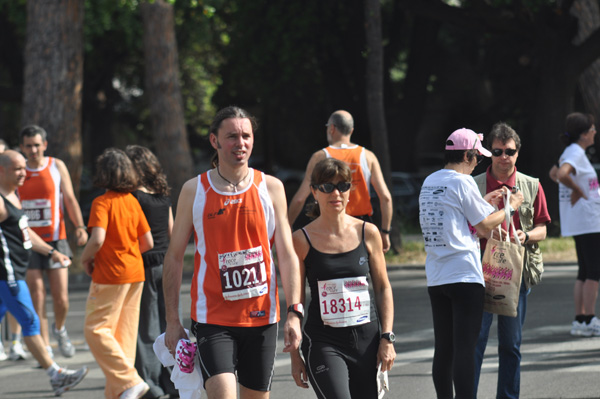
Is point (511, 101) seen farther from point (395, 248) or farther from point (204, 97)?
point (395, 248)

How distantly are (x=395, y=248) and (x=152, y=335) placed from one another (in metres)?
9.06

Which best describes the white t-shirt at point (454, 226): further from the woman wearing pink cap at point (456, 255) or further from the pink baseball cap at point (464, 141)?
the pink baseball cap at point (464, 141)

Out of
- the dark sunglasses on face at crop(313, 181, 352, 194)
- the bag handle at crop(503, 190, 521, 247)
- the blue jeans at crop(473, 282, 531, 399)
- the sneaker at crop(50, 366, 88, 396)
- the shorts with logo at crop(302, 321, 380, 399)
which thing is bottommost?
the sneaker at crop(50, 366, 88, 396)

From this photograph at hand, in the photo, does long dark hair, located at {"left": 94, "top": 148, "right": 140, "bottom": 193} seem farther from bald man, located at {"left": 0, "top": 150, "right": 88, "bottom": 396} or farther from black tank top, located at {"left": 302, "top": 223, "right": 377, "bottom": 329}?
black tank top, located at {"left": 302, "top": 223, "right": 377, "bottom": 329}

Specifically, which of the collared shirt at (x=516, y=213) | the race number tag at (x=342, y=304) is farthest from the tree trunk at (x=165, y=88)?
the race number tag at (x=342, y=304)

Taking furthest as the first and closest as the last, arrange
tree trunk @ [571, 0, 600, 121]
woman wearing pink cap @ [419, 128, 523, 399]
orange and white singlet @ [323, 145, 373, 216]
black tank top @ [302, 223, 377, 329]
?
tree trunk @ [571, 0, 600, 121]
orange and white singlet @ [323, 145, 373, 216]
woman wearing pink cap @ [419, 128, 523, 399]
black tank top @ [302, 223, 377, 329]

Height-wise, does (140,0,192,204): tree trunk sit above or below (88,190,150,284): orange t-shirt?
above

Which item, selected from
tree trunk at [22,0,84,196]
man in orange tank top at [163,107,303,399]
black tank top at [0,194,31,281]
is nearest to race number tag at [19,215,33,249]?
black tank top at [0,194,31,281]

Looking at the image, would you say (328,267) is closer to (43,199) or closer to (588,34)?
(43,199)

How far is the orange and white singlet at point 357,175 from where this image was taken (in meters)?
8.80

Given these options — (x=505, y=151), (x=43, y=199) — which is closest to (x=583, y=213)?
(x=505, y=151)

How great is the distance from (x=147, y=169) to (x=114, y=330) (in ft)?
4.07

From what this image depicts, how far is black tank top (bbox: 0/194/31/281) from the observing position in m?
7.38

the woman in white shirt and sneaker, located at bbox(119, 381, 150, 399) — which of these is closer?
sneaker, located at bbox(119, 381, 150, 399)
